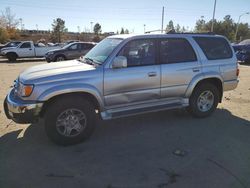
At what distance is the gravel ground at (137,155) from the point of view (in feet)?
12.4

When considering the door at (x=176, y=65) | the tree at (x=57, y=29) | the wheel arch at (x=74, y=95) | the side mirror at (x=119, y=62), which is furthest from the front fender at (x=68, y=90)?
Answer: the tree at (x=57, y=29)

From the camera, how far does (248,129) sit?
5770 millimetres

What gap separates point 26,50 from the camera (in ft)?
74.1

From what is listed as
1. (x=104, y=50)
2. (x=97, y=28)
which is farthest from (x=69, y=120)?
(x=97, y=28)

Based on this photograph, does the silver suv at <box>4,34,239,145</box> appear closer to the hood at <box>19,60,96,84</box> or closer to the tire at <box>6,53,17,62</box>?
the hood at <box>19,60,96,84</box>

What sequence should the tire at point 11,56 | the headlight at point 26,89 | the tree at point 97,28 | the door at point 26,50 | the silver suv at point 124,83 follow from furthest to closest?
1. the tree at point 97,28
2. the door at point 26,50
3. the tire at point 11,56
4. the silver suv at point 124,83
5. the headlight at point 26,89

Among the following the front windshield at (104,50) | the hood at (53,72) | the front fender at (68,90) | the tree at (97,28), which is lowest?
the front fender at (68,90)

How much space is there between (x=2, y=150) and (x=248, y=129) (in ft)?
15.4

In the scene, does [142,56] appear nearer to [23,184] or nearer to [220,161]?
[220,161]

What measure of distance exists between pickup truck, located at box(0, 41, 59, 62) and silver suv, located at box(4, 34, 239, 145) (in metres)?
18.2

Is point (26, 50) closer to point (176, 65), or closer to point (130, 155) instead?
point (176, 65)

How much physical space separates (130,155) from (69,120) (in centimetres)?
123

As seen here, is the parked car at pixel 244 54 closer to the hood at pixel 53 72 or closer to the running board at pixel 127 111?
the running board at pixel 127 111

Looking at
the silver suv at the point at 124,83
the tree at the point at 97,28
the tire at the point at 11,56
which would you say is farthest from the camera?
the tree at the point at 97,28
